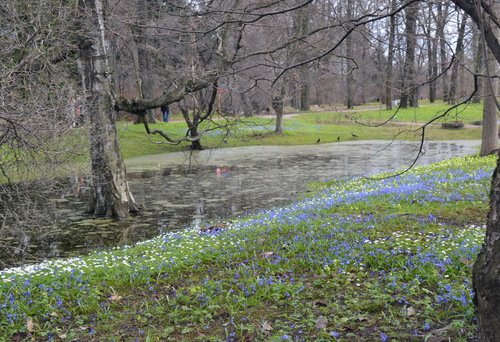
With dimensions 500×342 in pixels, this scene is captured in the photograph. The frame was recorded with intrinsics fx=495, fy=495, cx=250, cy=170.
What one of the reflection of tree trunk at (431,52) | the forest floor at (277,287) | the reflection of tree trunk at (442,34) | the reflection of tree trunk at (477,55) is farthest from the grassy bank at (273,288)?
the reflection of tree trunk at (442,34)

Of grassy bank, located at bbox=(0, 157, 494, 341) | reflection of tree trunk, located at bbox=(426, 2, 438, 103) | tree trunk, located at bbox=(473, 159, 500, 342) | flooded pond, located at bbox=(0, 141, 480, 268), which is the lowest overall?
flooded pond, located at bbox=(0, 141, 480, 268)

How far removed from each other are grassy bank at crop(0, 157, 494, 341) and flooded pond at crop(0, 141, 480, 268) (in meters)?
1.22

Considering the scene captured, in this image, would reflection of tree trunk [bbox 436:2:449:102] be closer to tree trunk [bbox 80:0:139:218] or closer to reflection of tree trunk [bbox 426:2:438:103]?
reflection of tree trunk [bbox 426:2:438:103]

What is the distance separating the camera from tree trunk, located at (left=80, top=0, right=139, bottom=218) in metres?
12.5

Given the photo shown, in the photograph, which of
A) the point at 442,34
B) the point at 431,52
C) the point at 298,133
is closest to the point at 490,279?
the point at 442,34

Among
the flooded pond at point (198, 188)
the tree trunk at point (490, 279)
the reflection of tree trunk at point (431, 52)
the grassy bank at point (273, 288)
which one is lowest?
the flooded pond at point (198, 188)

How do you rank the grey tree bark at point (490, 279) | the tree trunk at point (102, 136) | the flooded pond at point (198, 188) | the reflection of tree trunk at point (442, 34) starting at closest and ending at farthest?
the grey tree bark at point (490, 279) < the reflection of tree trunk at point (442, 34) < the flooded pond at point (198, 188) < the tree trunk at point (102, 136)

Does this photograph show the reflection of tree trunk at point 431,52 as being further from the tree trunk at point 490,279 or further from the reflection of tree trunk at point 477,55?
the tree trunk at point 490,279

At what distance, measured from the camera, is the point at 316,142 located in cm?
3344

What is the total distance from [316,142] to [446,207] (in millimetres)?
25093

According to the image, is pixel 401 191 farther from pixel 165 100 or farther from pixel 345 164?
pixel 345 164

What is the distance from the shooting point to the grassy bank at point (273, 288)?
4.03 m

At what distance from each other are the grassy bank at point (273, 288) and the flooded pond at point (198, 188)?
4.01ft

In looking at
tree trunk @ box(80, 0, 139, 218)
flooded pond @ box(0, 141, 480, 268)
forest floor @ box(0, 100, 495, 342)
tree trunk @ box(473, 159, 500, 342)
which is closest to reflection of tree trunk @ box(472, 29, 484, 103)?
flooded pond @ box(0, 141, 480, 268)
